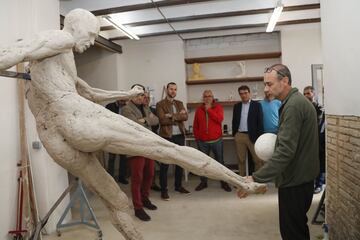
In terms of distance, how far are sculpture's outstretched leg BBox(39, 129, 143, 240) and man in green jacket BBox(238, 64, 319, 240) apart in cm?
77

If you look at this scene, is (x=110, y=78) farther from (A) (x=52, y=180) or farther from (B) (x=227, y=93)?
(A) (x=52, y=180)

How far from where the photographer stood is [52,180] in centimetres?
323

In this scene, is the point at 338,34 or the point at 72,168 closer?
the point at 72,168

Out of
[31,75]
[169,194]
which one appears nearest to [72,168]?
[31,75]

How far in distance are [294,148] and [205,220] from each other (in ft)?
6.33

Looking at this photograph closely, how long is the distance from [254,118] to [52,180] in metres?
2.63

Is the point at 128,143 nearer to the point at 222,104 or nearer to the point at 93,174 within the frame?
the point at 93,174

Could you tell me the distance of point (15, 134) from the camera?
2.93m

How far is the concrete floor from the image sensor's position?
3104 millimetres

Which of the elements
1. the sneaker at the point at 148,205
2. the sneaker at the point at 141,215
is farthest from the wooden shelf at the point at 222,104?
the sneaker at the point at 141,215

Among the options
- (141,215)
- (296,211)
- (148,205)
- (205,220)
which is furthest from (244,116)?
(296,211)

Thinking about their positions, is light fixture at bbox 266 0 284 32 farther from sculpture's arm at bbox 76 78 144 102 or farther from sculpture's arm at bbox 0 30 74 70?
sculpture's arm at bbox 0 30 74 70

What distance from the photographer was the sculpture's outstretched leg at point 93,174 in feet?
5.07

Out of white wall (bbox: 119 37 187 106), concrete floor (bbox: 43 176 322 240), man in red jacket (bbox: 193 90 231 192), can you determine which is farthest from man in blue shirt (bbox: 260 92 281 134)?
white wall (bbox: 119 37 187 106)
